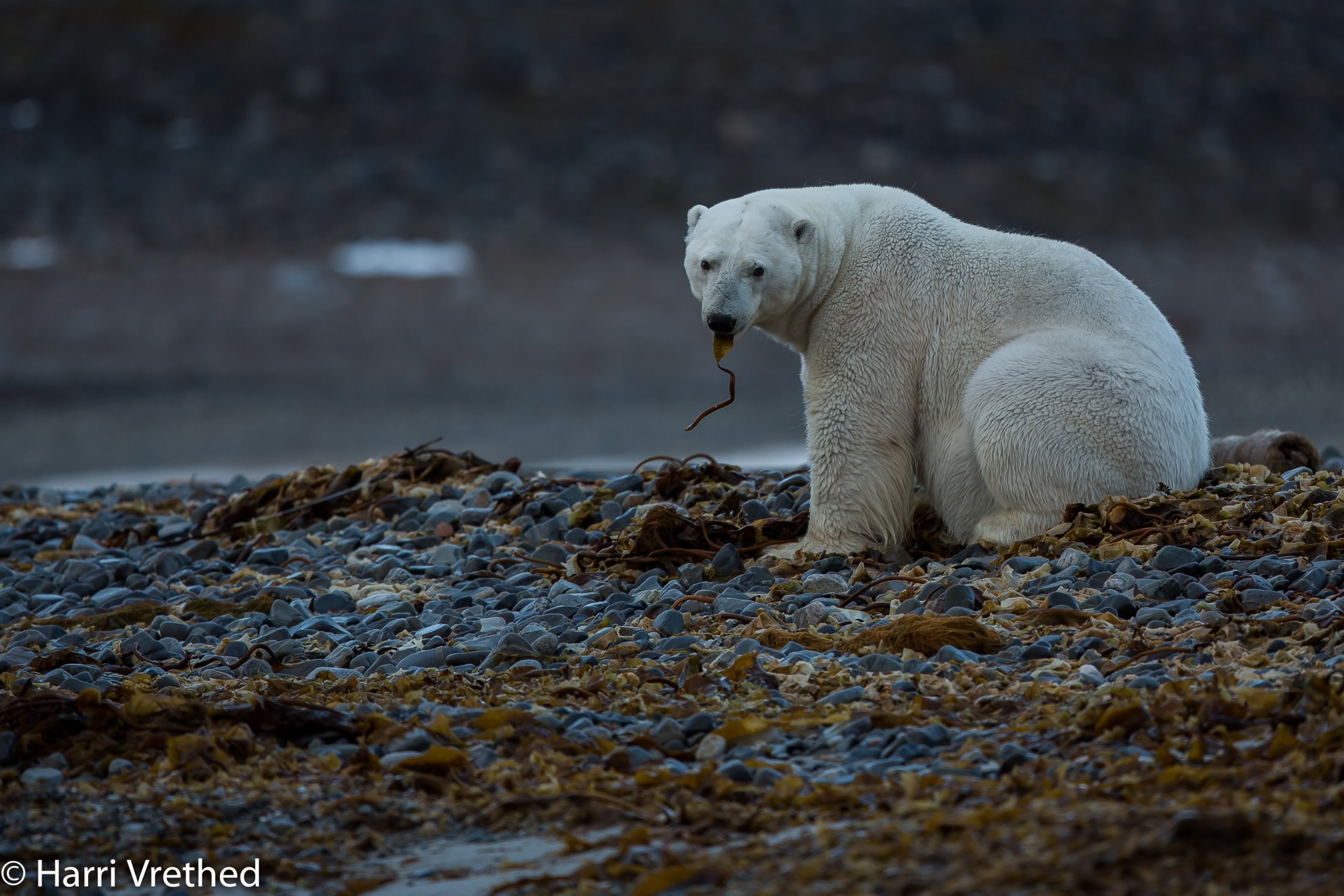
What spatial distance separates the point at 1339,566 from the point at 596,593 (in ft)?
9.60

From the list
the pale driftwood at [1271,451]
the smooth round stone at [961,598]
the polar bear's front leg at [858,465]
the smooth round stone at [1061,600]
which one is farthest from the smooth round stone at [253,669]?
the pale driftwood at [1271,451]

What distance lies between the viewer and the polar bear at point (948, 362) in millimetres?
5777

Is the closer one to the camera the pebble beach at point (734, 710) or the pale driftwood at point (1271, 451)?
the pebble beach at point (734, 710)

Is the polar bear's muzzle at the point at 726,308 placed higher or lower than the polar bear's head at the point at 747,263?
lower

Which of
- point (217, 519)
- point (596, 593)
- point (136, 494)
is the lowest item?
point (596, 593)

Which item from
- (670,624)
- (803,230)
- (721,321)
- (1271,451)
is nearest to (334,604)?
(670,624)

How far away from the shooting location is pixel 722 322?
18.6 feet

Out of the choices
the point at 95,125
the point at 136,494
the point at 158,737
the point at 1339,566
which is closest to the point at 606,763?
the point at 158,737

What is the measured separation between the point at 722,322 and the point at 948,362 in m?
1.13

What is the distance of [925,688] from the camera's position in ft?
14.3

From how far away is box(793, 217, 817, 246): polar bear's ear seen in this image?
234 inches

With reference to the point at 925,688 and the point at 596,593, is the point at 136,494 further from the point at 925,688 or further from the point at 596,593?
the point at 925,688

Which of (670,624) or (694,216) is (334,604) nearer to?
(670,624)

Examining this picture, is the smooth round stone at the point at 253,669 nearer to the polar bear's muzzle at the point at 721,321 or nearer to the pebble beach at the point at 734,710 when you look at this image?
the pebble beach at the point at 734,710
